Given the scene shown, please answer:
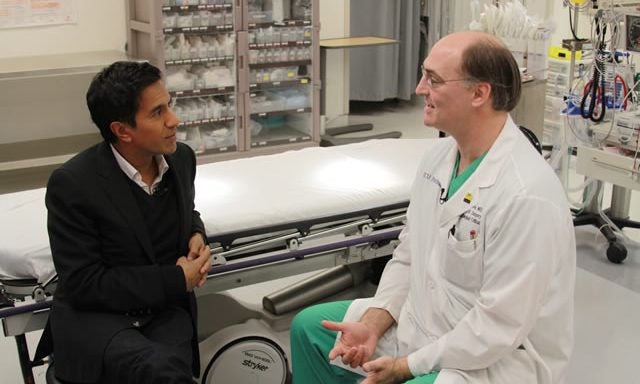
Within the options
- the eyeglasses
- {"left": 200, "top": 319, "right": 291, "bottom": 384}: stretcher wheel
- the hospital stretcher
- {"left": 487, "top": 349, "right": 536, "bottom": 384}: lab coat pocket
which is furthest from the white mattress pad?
{"left": 487, "top": 349, "right": 536, "bottom": 384}: lab coat pocket

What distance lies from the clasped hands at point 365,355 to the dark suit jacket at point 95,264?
0.46 m

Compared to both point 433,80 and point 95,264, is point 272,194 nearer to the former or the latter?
point 95,264

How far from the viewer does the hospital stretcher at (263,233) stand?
87.1 inches

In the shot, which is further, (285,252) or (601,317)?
(601,317)

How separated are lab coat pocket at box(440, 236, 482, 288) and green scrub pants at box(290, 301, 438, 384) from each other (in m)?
0.40

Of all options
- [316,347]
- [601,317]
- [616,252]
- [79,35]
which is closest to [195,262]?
[316,347]

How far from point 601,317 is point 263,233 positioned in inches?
62.7

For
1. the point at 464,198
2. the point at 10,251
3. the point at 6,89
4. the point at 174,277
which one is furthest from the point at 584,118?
the point at 6,89

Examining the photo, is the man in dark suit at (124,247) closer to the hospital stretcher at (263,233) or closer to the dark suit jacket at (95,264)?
the dark suit jacket at (95,264)

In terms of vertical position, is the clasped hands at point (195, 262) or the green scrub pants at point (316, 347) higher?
the clasped hands at point (195, 262)

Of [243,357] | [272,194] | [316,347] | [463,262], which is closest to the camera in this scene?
[463,262]

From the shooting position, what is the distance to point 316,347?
2051 millimetres

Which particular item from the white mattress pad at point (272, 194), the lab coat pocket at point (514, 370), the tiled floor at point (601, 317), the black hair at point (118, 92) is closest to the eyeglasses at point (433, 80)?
the lab coat pocket at point (514, 370)

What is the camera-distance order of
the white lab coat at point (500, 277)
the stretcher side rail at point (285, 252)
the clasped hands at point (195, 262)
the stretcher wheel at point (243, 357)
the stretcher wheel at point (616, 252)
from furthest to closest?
the stretcher wheel at point (616, 252)
the stretcher wheel at point (243, 357)
the stretcher side rail at point (285, 252)
the clasped hands at point (195, 262)
the white lab coat at point (500, 277)
